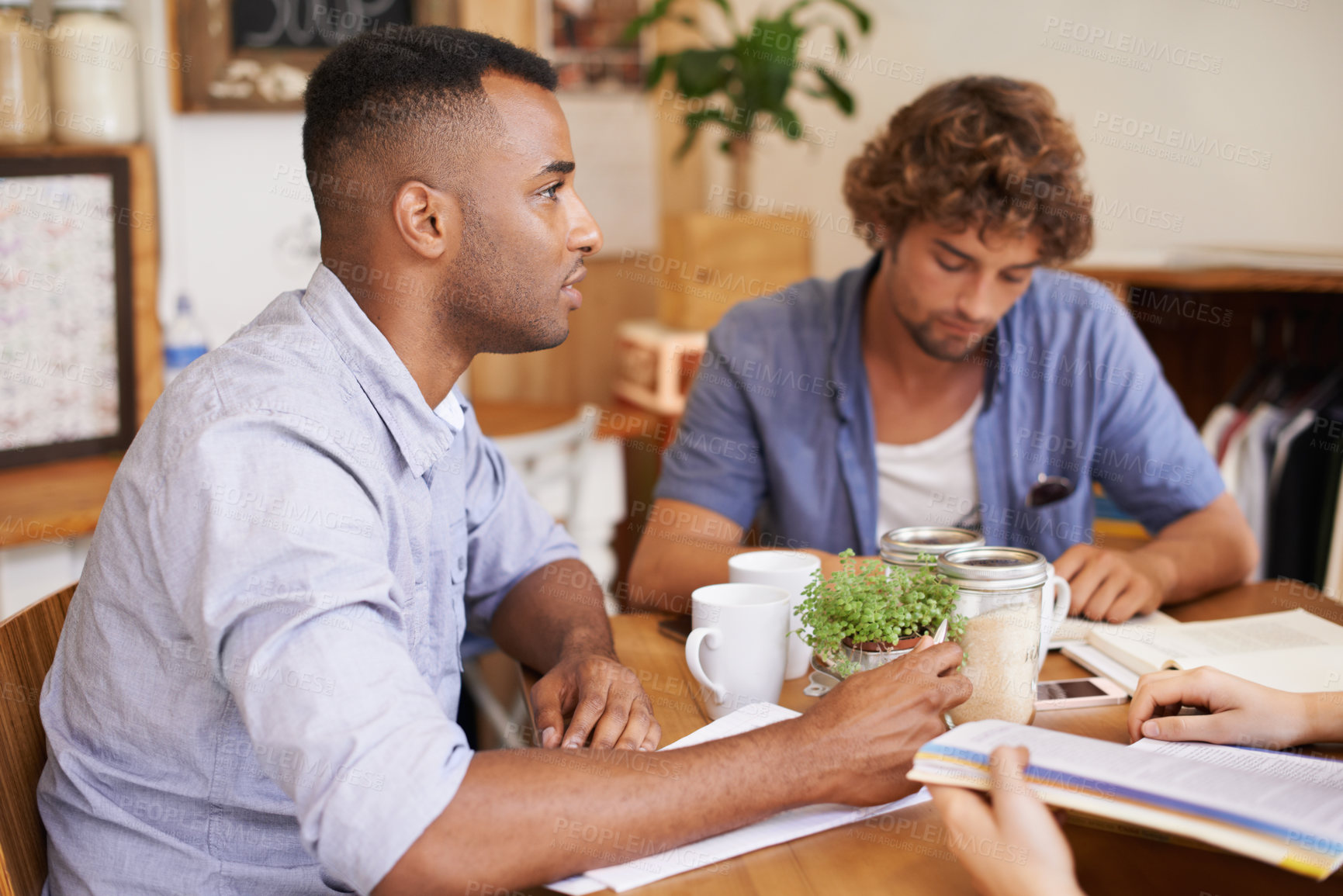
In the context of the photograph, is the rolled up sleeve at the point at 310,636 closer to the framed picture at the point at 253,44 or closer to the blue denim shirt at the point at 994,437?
the blue denim shirt at the point at 994,437

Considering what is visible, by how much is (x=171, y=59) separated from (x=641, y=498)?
1.44 meters

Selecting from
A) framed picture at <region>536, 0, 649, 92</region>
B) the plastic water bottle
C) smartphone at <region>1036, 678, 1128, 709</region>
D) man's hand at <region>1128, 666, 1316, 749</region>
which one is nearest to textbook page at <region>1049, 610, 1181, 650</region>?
A: smartphone at <region>1036, 678, 1128, 709</region>

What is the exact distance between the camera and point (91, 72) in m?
2.03

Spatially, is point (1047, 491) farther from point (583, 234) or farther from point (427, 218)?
point (427, 218)

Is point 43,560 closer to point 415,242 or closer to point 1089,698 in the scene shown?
point 415,242

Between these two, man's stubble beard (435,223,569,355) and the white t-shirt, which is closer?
man's stubble beard (435,223,569,355)

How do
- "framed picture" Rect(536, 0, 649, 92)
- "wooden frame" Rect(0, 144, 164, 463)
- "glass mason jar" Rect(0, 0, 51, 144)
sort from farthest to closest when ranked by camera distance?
"framed picture" Rect(536, 0, 649, 92) → "wooden frame" Rect(0, 144, 164, 463) → "glass mason jar" Rect(0, 0, 51, 144)

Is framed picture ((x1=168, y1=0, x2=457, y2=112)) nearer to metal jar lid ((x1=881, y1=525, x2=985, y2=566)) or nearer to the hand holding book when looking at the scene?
metal jar lid ((x1=881, y1=525, x2=985, y2=566))

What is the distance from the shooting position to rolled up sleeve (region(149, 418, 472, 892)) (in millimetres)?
729

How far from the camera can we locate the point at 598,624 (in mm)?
1231

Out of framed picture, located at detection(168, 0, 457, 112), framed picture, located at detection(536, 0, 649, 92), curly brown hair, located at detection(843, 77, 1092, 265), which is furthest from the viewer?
framed picture, located at detection(536, 0, 649, 92)

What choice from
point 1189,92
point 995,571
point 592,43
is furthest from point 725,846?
point 592,43

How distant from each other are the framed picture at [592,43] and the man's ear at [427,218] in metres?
2.15

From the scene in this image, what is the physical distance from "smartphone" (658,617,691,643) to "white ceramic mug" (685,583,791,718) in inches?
8.8
